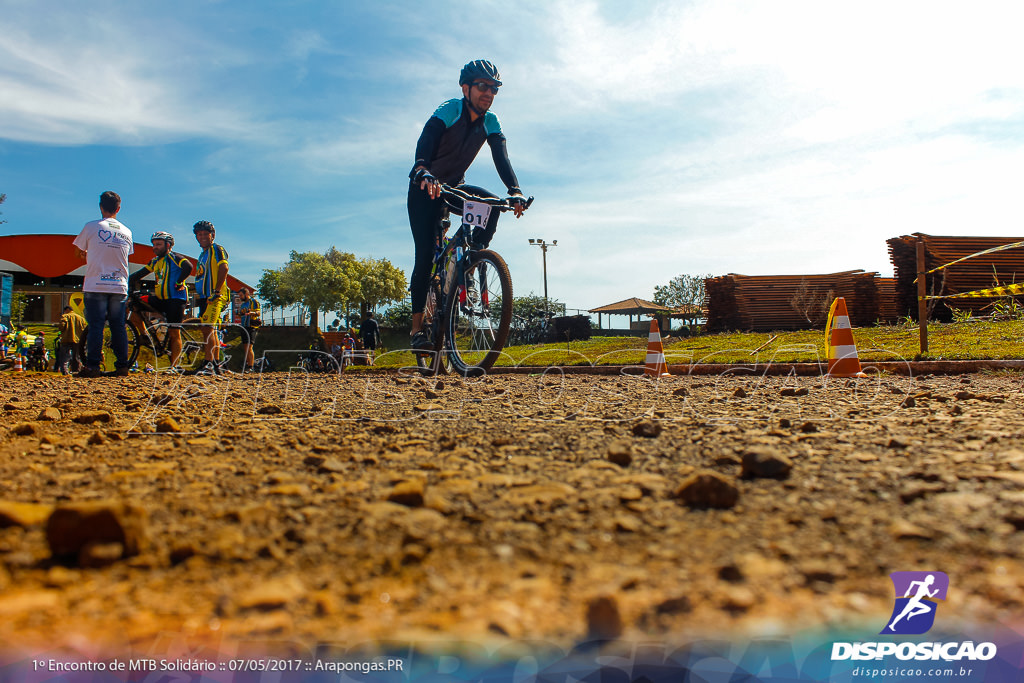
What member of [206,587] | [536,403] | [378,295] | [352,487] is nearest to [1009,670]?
[206,587]

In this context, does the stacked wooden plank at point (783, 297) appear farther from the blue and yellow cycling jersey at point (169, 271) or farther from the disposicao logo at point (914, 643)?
the disposicao logo at point (914, 643)

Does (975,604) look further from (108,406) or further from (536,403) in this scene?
(108,406)

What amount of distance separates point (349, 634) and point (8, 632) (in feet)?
1.38

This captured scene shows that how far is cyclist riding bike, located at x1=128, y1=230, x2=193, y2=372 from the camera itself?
6.66 meters

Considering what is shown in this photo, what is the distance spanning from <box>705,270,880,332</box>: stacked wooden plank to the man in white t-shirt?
19.4 metres

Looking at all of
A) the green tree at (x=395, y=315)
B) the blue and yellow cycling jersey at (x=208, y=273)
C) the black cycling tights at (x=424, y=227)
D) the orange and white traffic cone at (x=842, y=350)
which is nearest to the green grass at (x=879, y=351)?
the orange and white traffic cone at (x=842, y=350)

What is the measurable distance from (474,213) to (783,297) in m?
19.8

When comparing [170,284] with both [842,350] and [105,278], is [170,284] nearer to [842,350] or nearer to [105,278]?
[105,278]

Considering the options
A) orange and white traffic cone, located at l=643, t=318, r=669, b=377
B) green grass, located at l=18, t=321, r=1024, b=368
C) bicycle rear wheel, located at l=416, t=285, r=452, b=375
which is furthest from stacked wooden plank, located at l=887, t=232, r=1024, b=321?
bicycle rear wheel, located at l=416, t=285, r=452, b=375

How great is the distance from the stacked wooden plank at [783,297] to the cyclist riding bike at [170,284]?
61.0ft

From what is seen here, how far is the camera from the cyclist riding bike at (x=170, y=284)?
6664mm

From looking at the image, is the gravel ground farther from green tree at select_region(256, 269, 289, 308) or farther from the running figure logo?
green tree at select_region(256, 269, 289, 308)

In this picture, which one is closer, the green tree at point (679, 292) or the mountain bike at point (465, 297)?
A: the mountain bike at point (465, 297)

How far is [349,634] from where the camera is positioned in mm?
698
